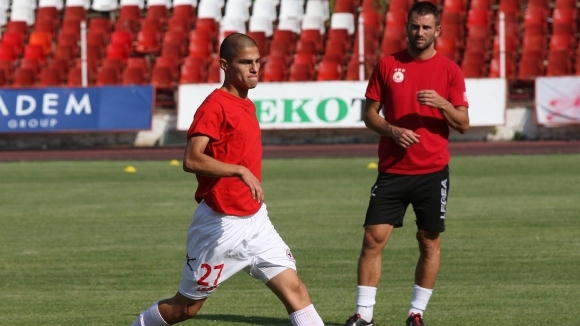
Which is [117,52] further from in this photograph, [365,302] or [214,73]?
[365,302]

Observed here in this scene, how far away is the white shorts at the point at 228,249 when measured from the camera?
568 centimetres

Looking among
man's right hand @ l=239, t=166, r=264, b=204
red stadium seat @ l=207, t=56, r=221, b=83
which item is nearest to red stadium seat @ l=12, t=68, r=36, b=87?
red stadium seat @ l=207, t=56, r=221, b=83

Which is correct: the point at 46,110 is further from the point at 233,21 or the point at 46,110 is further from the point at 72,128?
the point at 233,21

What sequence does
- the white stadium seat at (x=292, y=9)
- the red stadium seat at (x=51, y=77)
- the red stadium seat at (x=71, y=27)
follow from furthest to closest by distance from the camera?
the red stadium seat at (x=71, y=27)
the white stadium seat at (x=292, y=9)
the red stadium seat at (x=51, y=77)

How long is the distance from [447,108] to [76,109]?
1929 cm

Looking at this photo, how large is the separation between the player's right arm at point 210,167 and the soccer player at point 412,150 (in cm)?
169

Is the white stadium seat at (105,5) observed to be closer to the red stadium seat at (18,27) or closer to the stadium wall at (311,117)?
the red stadium seat at (18,27)

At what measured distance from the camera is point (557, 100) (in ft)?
76.0

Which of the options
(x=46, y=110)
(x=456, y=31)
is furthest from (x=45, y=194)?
(x=456, y=31)

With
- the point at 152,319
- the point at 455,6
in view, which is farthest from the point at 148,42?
the point at 152,319

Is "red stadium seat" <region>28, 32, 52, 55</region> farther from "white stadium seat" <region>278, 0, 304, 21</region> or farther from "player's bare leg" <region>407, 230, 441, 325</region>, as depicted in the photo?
"player's bare leg" <region>407, 230, 441, 325</region>

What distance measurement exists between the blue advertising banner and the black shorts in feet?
59.8

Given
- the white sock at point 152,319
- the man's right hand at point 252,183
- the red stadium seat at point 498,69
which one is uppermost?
the man's right hand at point 252,183

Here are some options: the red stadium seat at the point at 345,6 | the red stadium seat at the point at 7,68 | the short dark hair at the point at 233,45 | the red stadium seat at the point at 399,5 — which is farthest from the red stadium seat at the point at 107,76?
the short dark hair at the point at 233,45
